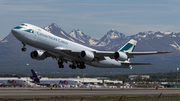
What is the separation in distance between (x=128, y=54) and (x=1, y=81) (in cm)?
8655

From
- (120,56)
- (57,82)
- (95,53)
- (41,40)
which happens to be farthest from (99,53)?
(57,82)

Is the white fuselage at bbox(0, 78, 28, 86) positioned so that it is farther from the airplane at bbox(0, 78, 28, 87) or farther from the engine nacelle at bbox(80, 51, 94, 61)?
the engine nacelle at bbox(80, 51, 94, 61)

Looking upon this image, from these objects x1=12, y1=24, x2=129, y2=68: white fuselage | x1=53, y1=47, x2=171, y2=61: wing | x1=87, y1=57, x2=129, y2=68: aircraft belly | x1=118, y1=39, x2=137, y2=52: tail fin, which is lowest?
x1=87, y1=57, x2=129, y2=68: aircraft belly

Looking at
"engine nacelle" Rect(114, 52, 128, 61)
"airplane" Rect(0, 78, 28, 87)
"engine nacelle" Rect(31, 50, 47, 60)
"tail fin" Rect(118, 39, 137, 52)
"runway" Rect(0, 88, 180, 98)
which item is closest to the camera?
"engine nacelle" Rect(114, 52, 128, 61)

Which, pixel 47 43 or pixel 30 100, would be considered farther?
pixel 47 43

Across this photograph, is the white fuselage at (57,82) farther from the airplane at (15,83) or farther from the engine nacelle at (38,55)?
the engine nacelle at (38,55)

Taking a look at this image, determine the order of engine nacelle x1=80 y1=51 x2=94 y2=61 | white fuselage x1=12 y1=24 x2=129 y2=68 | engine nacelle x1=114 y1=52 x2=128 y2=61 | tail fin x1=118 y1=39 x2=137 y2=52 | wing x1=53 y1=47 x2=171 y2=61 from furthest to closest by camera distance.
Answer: tail fin x1=118 y1=39 x2=137 y2=52 < engine nacelle x1=114 y1=52 x2=128 y2=61 < engine nacelle x1=80 y1=51 x2=94 y2=61 < wing x1=53 y1=47 x2=171 y2=61 < white fuselage x1=12 y1=24 x2=129 y2=68

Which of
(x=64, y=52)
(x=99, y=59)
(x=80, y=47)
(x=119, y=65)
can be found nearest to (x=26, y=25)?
(x=64, y=52)

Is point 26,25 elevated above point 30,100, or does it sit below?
above

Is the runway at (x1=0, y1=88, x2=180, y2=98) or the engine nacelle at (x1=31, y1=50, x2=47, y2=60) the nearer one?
the runway at (x1=0, y1=88, x2=180, y2=98)

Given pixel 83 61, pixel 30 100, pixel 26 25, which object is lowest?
pixel 30 100

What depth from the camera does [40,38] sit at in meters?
57.2

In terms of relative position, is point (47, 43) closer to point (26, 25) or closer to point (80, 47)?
point (26, 25)

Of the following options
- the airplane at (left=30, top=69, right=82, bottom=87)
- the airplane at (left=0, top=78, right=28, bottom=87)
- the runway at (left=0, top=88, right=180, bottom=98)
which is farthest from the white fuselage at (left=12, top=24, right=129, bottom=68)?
the airplane at (left=0, top=78, right=28, bottom=87)
